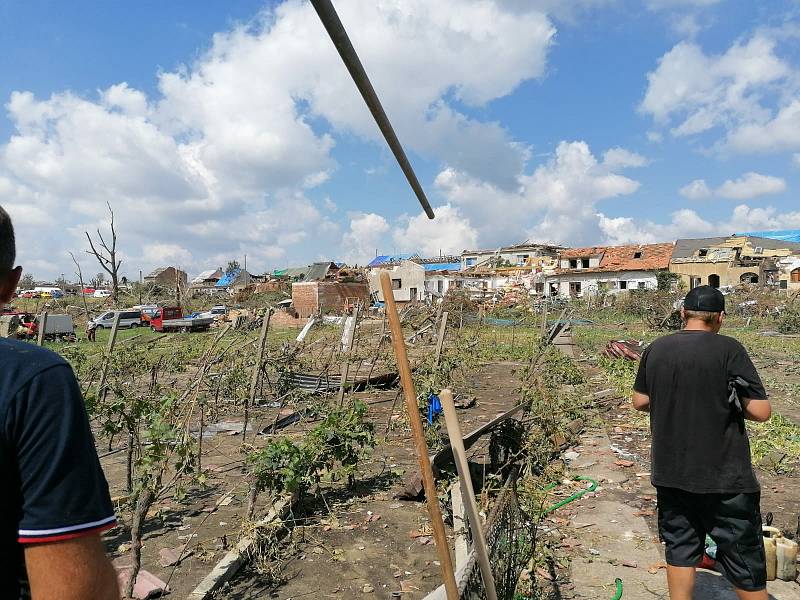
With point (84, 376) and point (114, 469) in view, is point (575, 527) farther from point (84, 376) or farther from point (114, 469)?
point (84, 376)

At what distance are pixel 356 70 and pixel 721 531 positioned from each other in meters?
2.88

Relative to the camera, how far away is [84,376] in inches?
373

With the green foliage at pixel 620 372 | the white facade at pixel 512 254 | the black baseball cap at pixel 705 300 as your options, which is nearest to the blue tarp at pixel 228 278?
the white facade at pixel 512 254

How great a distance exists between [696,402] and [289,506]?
3340 mm

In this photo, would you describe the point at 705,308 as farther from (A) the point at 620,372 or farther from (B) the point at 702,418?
(A) the point at 620,372

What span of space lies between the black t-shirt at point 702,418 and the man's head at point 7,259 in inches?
112

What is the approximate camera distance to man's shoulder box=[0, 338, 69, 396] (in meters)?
0.96

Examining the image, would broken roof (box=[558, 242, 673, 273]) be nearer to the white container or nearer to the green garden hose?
the green garden hose

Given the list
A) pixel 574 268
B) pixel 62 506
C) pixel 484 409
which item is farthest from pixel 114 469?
pixel 574 268

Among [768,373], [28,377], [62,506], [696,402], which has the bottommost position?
[768,373]

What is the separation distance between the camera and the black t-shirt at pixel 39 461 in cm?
96

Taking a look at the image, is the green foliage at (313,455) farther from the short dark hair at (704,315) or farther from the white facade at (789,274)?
the white facade at (789,274)

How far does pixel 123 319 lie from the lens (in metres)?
30.5

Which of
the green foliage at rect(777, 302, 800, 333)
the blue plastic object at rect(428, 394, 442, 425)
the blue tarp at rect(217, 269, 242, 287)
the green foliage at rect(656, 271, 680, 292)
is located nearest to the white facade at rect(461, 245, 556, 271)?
the green foliage at rect(656, 271, 680, 292)
